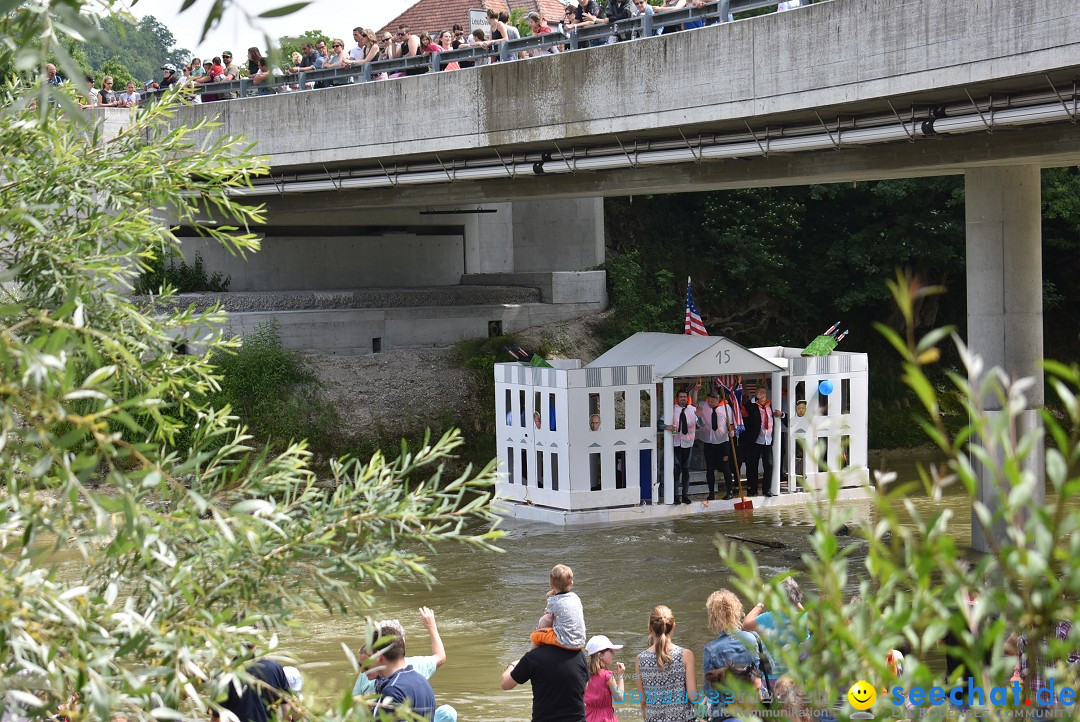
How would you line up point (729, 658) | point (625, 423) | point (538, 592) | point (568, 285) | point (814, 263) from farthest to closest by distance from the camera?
point (814, 263) → point (568, 285) → point (625, 423) → point (538, 592) → point (729, 658)

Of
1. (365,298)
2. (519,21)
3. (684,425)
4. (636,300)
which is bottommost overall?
(684,425)

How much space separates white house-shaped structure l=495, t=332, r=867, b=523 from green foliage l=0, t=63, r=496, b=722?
11.0 meters

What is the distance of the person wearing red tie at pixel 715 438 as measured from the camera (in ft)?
59.3

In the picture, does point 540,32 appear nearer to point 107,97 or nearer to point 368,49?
point 368,49

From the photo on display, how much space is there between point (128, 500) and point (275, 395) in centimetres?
1979

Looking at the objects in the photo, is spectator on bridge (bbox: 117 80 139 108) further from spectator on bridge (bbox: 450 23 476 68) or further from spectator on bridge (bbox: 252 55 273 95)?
spectator on bridge (bbox: 450 23 476 68)

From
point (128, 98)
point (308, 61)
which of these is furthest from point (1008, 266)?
point (128, 98)

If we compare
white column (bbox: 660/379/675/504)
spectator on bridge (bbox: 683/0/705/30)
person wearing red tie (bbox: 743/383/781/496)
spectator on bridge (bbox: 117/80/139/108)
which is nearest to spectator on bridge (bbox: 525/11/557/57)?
spectator on bridge (bbox: 683/0/705/30)

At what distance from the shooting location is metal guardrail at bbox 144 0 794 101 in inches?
617

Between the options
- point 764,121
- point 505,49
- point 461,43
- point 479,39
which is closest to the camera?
point 764,121

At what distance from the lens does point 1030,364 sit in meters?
15.2

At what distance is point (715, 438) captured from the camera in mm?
18156

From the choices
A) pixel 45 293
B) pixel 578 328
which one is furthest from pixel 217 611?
pixel 578 328

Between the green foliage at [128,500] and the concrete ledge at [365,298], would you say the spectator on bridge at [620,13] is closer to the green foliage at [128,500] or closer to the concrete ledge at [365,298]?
the concrete ledge at [365,298]
